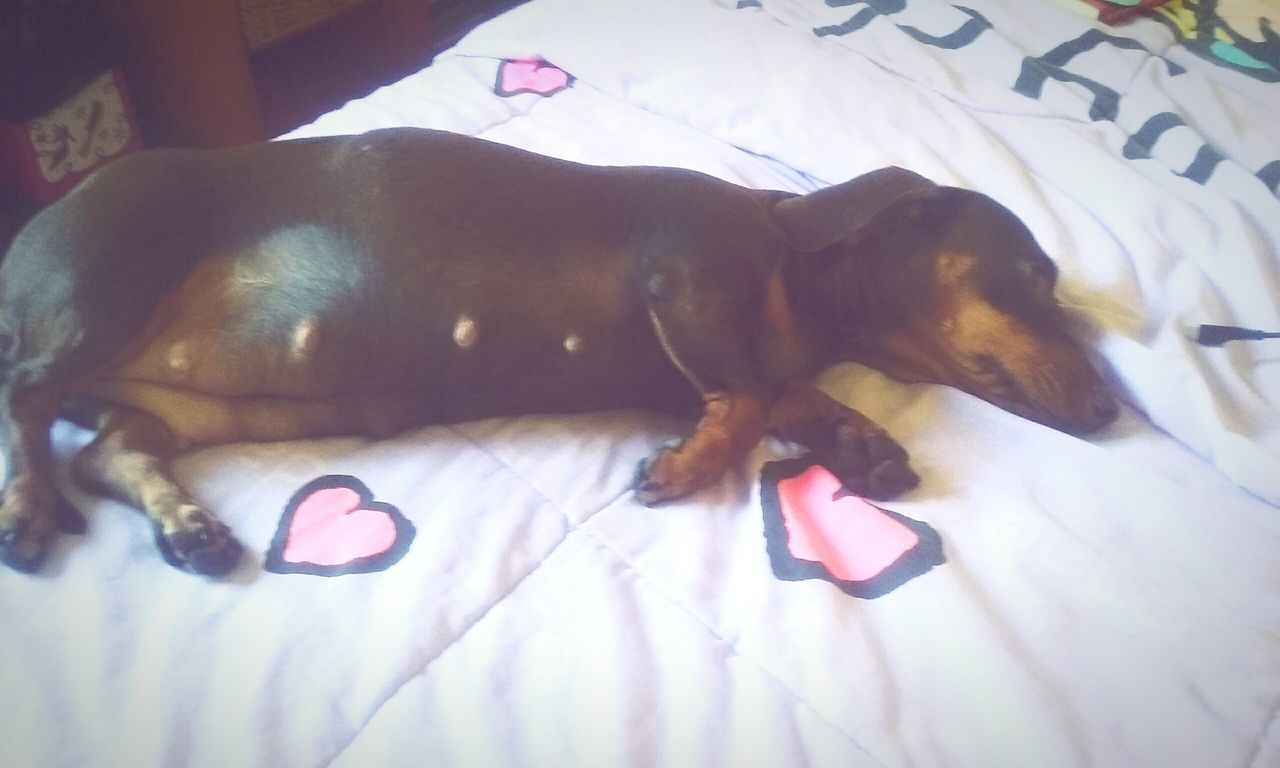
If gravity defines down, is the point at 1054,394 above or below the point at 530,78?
below

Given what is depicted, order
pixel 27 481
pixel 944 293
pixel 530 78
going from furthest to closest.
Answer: pixel 530 78
pixel 944 293
pixel 27 481

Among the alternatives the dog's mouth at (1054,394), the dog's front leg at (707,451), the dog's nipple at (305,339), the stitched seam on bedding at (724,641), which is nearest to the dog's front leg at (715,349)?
the dog's front leg at (707,451)

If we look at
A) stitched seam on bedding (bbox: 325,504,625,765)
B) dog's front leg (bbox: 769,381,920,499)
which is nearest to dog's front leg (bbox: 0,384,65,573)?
stitched seam on bedding (bbox: 325,504,625,765)

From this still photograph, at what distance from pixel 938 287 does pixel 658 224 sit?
449 millimetres

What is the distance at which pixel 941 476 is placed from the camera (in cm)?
136

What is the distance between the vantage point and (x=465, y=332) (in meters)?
1.41

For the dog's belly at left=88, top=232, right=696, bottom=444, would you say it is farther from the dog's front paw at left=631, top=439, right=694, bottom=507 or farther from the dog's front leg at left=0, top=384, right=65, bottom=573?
the dog's front paw at left=631, top=439, right=694, bottom=507

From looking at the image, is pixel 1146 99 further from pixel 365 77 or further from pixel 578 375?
pixel 365 77

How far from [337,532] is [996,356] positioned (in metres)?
0.96

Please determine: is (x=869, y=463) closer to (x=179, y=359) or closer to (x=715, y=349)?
(x=715, y=349)

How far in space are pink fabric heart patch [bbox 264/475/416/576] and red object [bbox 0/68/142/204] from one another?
1516mm

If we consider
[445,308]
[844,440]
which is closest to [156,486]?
[445,308]

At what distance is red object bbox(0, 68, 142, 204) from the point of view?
2291 mm

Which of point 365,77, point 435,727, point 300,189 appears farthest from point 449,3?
point 435,727
